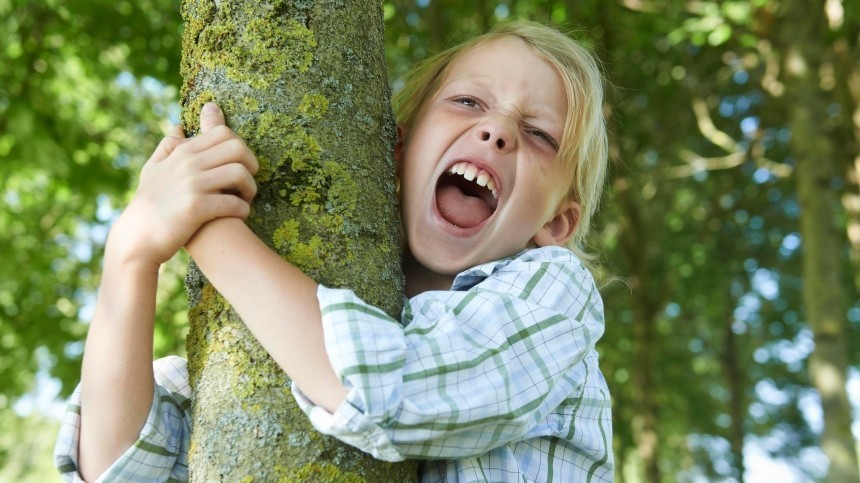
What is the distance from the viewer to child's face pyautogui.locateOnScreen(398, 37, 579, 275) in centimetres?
205

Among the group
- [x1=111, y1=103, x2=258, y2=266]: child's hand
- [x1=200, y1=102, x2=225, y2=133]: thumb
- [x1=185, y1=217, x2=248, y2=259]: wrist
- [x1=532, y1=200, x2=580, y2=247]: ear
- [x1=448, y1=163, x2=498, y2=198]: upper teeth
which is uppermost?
[x1=200, y1=102, x2=225, y2=133]: thumb

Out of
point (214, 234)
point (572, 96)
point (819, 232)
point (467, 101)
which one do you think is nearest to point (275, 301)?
point (214, 234)

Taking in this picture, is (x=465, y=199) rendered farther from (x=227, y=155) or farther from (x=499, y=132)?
(x=227, y=155)

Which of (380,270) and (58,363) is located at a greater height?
A: (380,270)

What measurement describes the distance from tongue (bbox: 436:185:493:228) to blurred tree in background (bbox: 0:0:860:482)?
5.30ft

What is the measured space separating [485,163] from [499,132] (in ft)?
0.29

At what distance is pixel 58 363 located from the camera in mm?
6805

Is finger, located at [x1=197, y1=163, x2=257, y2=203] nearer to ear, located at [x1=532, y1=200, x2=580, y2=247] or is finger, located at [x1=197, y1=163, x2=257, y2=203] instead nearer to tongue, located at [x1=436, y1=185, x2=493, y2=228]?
tongue, located at [x1=436, y1=185, x2=493, y2=228]

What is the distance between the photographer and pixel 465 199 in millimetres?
2117

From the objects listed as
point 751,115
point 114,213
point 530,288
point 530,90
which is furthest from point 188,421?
point 751,115

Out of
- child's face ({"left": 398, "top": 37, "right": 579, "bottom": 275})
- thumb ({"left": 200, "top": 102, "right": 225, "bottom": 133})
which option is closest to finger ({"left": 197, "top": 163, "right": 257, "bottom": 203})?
thumb ({"left": 200, "top": 102, "right": 225, "bottom": 133})

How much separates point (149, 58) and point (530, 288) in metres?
6.05

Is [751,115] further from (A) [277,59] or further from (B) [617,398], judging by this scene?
(A) [277,59]

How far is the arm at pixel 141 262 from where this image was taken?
1.50 metres
